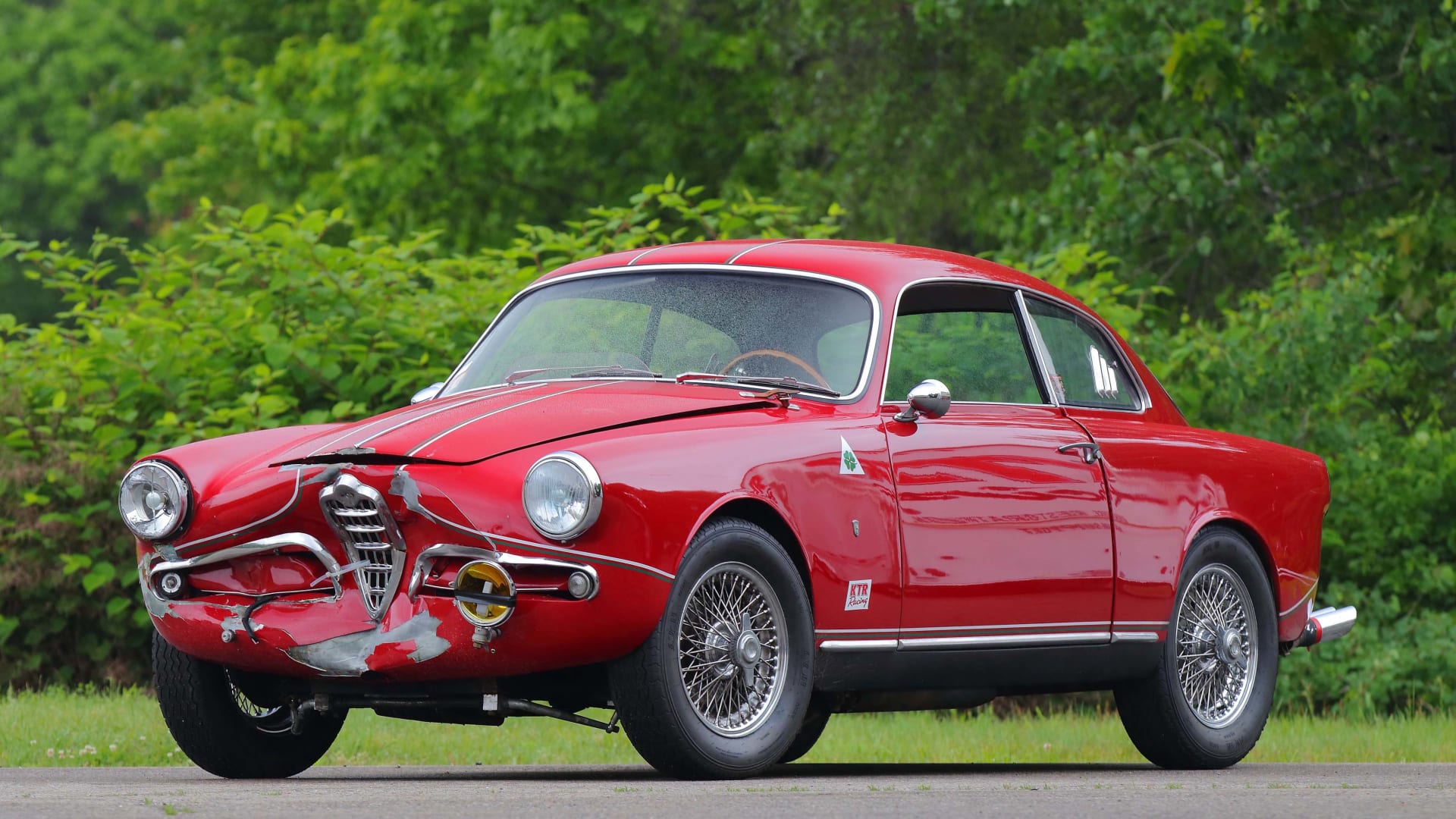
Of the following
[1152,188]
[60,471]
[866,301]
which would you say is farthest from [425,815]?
[1152,188]

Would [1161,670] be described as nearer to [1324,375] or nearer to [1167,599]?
[1167,599]

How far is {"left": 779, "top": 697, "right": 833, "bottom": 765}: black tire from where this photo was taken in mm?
7578

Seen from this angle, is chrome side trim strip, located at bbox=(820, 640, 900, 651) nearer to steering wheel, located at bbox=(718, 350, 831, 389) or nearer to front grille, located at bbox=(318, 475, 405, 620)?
steering wheel, located at bbox=(718, 350, 831, 389)

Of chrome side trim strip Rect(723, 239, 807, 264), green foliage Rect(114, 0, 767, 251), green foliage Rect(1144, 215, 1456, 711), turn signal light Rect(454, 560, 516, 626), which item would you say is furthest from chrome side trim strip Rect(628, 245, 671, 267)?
green foliage Rect(114, 0, 767, 251)

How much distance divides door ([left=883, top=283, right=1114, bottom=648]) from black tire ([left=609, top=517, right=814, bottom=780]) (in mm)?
592

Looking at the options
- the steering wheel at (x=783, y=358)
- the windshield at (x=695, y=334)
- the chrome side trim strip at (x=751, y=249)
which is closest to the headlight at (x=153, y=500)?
the windshield at (x=695, y=334)

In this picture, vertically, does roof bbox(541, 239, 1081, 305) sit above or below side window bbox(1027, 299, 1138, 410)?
above

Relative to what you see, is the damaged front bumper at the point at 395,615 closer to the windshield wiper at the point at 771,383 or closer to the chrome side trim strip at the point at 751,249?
the windshield wiper at the point at 771,383

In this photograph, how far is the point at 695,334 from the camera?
24.5 ft

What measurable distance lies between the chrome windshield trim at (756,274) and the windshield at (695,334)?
0.05ft

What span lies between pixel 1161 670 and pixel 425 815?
383cm

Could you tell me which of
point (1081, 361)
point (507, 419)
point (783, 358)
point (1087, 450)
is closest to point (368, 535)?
point (507, 419)

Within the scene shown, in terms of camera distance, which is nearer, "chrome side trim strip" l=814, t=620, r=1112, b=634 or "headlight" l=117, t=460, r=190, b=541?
"headlight" l=117, t=460, r=190, b=541

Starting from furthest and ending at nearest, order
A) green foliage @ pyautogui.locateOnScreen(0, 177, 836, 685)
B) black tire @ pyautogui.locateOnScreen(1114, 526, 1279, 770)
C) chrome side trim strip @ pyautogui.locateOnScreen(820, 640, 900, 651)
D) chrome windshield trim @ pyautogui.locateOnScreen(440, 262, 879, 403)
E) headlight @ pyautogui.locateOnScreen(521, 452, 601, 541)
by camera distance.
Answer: green foliage @ pyautogui.locateOnScreen(0, 177, 836, 685) < black tire @ pyautogui.locateOnScreen(1114, 526, 1279, 770) < chrome windshield trim @ pyautogui.locateOnScreen(440, 262, 879, 403) < chrome side trim strip @ pyautogui.locateOnScreen(820, 640, 900, 651) < headlight @ pyautogui.locateOnScreen(521, 452, 601, 541)
